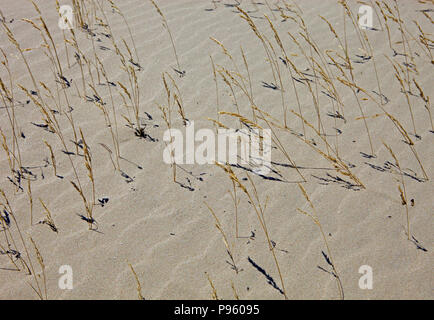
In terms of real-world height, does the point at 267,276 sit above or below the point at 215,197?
below

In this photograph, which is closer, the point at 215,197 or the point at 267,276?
the point at 267,276

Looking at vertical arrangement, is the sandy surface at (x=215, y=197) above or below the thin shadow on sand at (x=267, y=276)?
above

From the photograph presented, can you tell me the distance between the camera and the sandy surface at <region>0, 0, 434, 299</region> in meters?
2.08

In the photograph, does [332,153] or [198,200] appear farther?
[332,153]

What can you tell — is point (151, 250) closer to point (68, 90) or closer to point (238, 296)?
point (238, 296)

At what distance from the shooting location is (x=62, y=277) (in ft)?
6.86

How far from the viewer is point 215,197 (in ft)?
8.27

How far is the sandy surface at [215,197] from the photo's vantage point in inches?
81.8

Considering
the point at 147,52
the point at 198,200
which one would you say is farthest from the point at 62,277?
the point at 147,52

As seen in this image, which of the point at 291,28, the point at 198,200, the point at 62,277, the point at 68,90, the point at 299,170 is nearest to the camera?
the point at 62,277

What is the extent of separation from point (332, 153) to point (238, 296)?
1297 millimetres

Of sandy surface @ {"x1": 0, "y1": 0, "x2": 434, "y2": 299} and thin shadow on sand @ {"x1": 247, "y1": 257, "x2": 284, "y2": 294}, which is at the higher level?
sandy surface @ {"x1": 0, "y1": 0, "x2": 434, "y2": 299}
